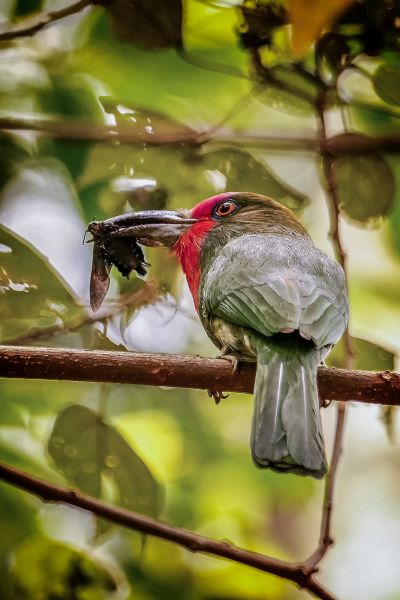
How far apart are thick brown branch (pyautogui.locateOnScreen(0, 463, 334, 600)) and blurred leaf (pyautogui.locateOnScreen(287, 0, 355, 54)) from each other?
4.32 feet

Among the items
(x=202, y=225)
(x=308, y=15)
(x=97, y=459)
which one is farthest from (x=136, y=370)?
(x=202, y=225)

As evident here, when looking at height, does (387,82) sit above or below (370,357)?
above

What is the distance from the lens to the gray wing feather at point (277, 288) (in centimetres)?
242

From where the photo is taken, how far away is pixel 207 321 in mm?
2877

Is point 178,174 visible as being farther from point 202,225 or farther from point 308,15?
point 308,15

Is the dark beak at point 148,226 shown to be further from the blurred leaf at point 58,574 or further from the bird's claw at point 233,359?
the blurred leaf at point 58,574

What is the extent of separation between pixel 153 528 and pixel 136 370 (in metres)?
0.55

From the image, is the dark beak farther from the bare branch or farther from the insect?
the bare branch

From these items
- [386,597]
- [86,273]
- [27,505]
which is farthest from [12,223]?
[386,597]

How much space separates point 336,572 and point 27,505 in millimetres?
2263

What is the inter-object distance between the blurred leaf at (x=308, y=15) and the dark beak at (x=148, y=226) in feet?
3.30

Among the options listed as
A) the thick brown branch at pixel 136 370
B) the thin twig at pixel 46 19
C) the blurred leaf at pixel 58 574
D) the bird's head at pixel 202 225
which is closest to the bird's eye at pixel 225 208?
the bird's head at pixel 202 225

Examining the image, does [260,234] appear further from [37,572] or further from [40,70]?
[37,572]

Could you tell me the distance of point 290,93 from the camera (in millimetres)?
3252
